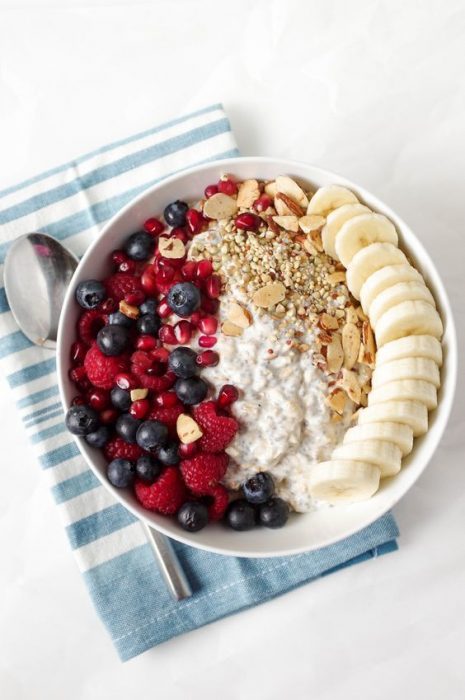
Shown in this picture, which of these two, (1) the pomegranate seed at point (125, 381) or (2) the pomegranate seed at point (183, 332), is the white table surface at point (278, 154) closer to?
(1) the pomegranate seed at point (125, 381)

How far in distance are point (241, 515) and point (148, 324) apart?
1.77 feet

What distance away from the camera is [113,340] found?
177cm

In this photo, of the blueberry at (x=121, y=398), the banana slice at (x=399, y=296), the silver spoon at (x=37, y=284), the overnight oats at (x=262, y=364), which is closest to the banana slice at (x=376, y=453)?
the overnight oats at (x=262, y=364)

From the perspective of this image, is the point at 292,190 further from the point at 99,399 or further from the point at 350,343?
the point at 99,399

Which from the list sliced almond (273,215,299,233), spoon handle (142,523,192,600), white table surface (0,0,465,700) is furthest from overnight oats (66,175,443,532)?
white table surface (0,0,465,700)

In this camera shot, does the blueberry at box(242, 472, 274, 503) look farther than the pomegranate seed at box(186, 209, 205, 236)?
No

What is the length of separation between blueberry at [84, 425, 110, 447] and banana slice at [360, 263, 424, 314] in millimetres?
735

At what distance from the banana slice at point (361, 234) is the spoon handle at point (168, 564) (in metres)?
0.89

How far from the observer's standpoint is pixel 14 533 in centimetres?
212

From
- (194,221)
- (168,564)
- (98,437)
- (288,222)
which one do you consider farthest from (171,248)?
(168,564)

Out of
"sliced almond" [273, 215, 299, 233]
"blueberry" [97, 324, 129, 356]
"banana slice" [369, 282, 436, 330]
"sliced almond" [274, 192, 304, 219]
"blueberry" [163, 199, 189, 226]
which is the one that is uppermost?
"blueberry" [163, 199, 189, 226]

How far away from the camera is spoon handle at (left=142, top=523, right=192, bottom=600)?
1.95 m

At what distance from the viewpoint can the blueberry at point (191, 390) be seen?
1.74 m

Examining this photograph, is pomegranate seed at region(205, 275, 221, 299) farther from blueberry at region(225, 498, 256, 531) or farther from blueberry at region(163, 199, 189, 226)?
blueberry at region(225, 498, 256, 531)
